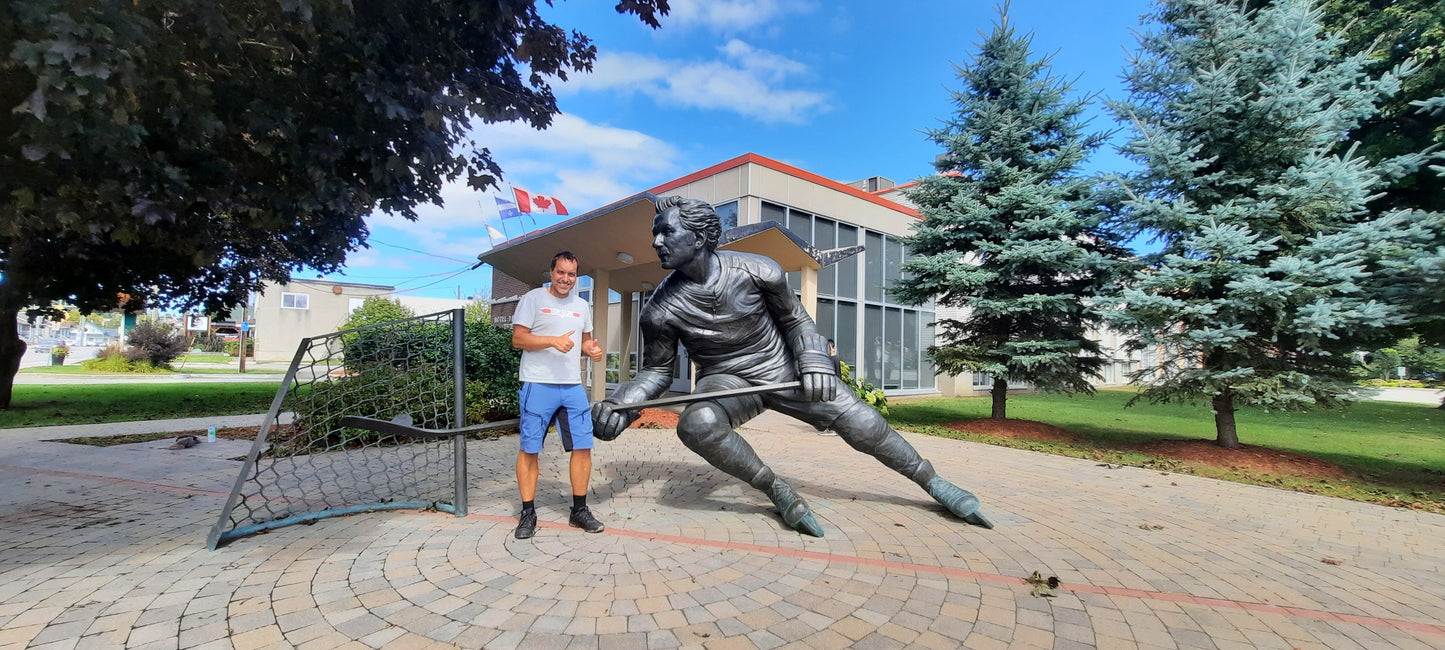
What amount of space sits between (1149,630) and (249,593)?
3.67 metres

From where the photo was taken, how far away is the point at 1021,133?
9.61 metres

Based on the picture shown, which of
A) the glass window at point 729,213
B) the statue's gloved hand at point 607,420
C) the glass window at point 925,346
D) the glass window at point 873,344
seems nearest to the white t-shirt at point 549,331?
the statue's gloved hand at point 607,420

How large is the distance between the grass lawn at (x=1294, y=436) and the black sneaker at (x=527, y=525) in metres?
6.37

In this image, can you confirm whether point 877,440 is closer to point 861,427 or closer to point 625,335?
point 861,427

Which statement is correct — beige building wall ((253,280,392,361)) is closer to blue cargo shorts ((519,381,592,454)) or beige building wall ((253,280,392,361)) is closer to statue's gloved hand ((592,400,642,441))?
blue cargo shorts ((519,381,592,454))

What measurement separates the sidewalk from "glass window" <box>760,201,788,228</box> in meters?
10.1

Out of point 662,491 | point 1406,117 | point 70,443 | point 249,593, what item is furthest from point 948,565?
point 70,443

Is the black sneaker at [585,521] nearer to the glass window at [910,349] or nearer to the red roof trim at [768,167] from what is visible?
the red roof trim at [768,167]

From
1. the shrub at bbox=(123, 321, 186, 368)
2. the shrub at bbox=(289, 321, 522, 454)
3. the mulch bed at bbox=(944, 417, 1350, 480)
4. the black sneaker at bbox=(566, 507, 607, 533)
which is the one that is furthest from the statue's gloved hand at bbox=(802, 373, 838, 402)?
the shrub at bbox=(123, 321, 186, 368)

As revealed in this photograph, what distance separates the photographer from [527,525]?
10.7 ft

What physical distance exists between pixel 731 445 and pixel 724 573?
726 mm

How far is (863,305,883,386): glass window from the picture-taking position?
1647 centimetres

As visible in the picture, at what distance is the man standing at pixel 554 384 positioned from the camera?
329 centimetres

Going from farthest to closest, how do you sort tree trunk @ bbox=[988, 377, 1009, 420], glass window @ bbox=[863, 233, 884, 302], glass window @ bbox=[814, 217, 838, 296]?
glass window @ bbox=[863, 233, 884, 302], glass window @ bbox=[814, 217, 838, 296], tree trunk @ bbox=[988, 377, 1009, 420]
